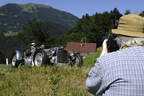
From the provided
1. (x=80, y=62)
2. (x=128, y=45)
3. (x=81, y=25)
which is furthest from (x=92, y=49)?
(x=128, y=45)

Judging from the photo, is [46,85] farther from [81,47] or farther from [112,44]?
[81,47]

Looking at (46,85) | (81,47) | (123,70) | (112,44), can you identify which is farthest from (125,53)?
(81,47)

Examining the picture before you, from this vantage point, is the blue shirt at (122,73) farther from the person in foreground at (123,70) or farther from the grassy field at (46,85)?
the grassy field at (46,85)

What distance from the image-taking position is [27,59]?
8477mm

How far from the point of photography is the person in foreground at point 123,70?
159cm

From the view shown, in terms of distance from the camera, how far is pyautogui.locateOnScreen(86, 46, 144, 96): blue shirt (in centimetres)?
159

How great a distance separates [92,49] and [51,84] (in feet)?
276

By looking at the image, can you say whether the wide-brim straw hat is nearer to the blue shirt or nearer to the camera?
the blue shirt

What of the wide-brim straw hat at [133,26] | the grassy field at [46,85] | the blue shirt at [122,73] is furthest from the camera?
the grassy field at [46,85]

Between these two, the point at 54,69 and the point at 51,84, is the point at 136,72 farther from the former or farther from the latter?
the point at 54,69

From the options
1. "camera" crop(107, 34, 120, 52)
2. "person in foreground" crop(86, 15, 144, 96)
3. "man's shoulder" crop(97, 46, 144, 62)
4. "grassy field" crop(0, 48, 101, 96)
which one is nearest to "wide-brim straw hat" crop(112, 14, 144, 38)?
"person in foreground" crop(86, 15, 144, 96)

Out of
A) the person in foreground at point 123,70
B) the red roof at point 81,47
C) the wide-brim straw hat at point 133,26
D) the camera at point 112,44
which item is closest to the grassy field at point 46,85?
the camera at point 112,44

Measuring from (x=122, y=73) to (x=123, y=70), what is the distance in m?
0.02

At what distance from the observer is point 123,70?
5.28 feet
